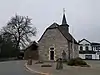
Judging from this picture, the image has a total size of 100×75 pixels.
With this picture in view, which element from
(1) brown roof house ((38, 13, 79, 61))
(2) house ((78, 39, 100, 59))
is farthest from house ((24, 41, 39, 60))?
(2) house ((78, 39, 100, 59))

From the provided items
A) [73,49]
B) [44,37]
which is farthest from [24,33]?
[73,49]

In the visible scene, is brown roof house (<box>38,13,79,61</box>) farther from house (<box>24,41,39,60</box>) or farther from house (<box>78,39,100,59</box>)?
house (<box>78,39,100,59</box>)

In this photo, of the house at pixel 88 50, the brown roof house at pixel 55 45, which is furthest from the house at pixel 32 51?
the house at pixel 88 50

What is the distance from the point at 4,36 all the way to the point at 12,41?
2959 millimetres

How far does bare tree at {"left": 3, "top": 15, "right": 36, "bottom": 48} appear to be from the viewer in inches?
2876

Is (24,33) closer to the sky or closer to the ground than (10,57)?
closer to the sky

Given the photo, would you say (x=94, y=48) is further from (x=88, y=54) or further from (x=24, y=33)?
(x=24, y=33)

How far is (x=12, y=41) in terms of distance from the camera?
71.3m

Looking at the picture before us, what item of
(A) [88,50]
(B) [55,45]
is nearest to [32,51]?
(B) [55,45]

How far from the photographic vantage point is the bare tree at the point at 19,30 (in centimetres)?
7306

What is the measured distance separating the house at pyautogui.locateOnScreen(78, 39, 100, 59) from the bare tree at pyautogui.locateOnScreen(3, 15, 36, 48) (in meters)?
23.6

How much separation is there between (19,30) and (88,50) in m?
31.4

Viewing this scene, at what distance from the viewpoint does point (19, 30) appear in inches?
2943

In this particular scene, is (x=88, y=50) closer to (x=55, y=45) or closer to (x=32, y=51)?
(x=32, y=51)
